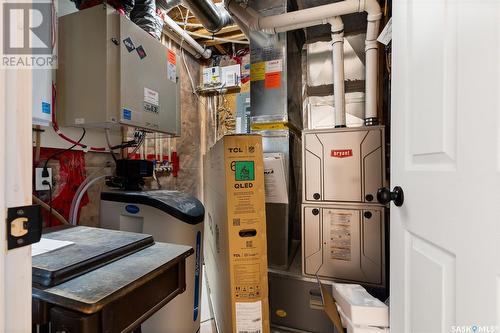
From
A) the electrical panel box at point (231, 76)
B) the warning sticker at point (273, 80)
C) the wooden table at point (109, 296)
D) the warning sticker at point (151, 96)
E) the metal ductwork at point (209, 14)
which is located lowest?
the wooden table at point (109, 296)

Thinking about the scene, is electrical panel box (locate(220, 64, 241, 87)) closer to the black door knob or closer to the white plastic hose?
the white plastic hose

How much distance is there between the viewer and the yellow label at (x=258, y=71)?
6.96 ft

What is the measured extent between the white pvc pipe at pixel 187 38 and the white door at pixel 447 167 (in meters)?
2.17

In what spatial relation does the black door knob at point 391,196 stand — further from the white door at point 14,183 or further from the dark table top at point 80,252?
the white door at point 14,183

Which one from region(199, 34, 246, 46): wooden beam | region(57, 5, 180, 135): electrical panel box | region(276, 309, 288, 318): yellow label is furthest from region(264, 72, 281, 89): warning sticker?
region(276, 309, 288, 318): yellow label

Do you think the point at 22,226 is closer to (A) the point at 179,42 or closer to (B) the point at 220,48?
(A) the point at 179,42

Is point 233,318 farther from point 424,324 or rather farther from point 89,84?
point 89,84

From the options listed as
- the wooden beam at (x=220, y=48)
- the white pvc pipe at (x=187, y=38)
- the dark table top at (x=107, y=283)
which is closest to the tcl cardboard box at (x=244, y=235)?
the dark table top at (x=107, y=283)

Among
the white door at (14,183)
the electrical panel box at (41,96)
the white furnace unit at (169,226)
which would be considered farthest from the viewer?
the white furnace unit at (169,226)

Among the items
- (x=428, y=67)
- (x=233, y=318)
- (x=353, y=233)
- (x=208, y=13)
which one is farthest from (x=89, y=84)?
(x=353, y=233)

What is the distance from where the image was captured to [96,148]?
1817mm

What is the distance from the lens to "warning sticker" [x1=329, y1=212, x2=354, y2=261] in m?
1.67

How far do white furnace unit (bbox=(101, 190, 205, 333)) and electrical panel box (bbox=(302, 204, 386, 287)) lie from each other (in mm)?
769

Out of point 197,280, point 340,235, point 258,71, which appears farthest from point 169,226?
point 258,71
